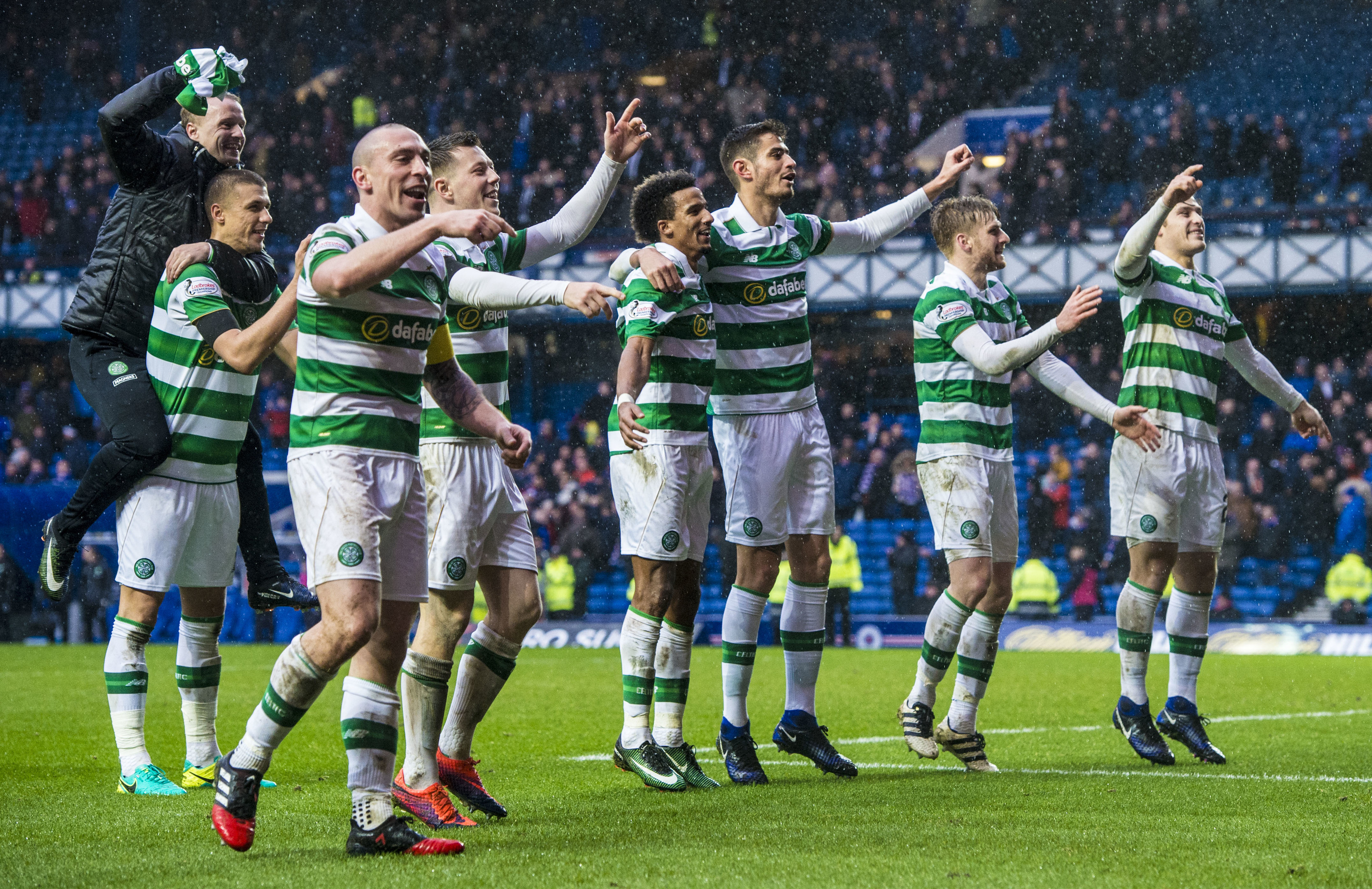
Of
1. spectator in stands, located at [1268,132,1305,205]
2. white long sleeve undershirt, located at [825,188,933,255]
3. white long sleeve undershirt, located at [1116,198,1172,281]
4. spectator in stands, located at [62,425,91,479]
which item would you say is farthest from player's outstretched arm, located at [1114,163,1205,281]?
spectator in stands, located at [62,425,91,479]

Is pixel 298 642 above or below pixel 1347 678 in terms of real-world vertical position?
above

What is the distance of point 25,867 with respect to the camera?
150 inches

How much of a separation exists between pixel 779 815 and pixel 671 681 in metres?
1.15

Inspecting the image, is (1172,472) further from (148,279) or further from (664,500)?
(148,279)

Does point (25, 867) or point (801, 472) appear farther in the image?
point (801, 472)

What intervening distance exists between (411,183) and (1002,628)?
13.5 m

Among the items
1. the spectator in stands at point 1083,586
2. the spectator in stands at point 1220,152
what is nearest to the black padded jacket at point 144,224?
the spectator in stands at point 1083,586

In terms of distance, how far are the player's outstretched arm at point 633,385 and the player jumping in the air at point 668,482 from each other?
0.45ft

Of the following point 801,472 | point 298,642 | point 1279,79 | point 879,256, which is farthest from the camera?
point 1279,79

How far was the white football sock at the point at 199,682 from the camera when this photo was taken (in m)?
5.48

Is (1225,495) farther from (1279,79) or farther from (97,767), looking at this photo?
(1279,79)

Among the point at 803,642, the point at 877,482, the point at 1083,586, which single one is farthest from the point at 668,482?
the point at 877,482

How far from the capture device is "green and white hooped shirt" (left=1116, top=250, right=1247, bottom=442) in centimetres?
656

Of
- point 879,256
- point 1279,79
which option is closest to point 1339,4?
point 1279,79
